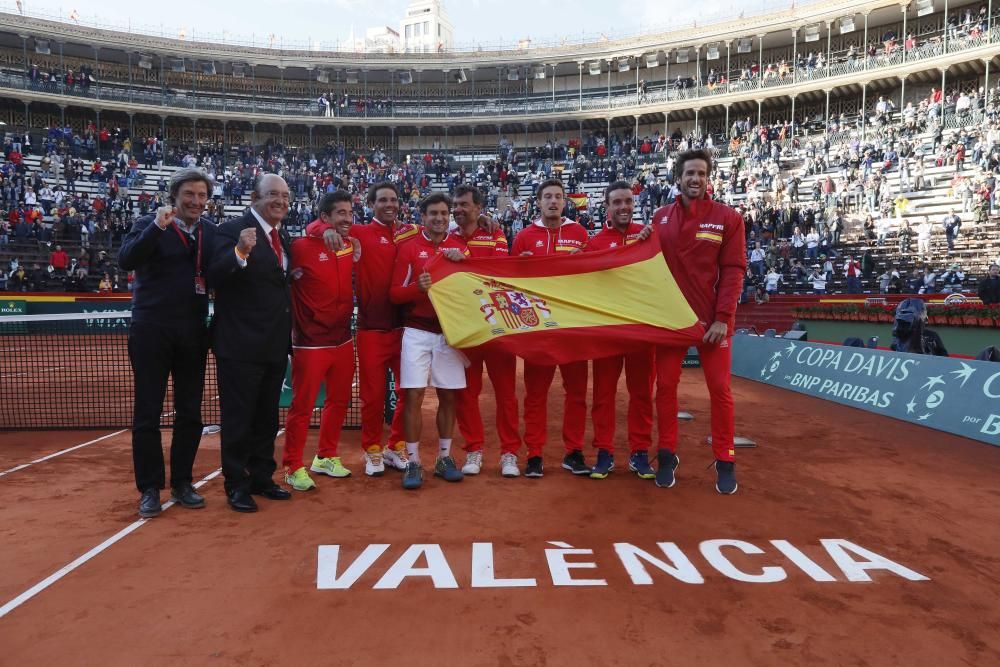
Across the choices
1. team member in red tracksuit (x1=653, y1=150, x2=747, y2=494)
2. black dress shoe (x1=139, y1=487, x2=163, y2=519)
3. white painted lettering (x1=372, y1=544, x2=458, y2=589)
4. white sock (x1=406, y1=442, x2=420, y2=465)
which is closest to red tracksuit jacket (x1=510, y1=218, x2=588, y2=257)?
team member in red tracksuit (x1=653, y1=150, x2=747, y2=494)

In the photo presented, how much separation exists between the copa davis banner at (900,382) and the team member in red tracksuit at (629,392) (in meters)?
4.15

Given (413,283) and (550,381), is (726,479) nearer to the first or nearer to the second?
(550,381)

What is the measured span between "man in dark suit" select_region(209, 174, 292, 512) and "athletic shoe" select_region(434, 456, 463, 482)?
1211 mm

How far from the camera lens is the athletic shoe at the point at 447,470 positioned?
521 centimetres

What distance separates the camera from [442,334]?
534 centimetres

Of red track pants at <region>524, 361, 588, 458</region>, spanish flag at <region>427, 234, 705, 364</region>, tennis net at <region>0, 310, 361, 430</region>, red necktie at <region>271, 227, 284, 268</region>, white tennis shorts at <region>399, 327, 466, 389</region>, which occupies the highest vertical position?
red necktie at <region>271, 227, 284, 268</region>

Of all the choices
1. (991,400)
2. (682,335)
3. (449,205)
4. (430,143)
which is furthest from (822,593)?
(430,143)

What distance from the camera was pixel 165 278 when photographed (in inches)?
180

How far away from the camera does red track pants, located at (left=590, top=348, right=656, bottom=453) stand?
5.44m

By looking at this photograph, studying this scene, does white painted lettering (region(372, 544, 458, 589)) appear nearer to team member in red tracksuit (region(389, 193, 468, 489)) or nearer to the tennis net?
team member in red tracksuit (region(389, 193, 468, 489))

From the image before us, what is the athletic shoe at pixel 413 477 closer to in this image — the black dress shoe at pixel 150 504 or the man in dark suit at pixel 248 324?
the man in dark suit at pixel 248 324

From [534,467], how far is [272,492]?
2.10 m

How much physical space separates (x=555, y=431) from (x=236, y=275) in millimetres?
4207

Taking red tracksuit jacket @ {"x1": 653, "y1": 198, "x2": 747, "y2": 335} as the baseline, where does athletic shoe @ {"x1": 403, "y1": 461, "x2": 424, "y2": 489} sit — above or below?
below
